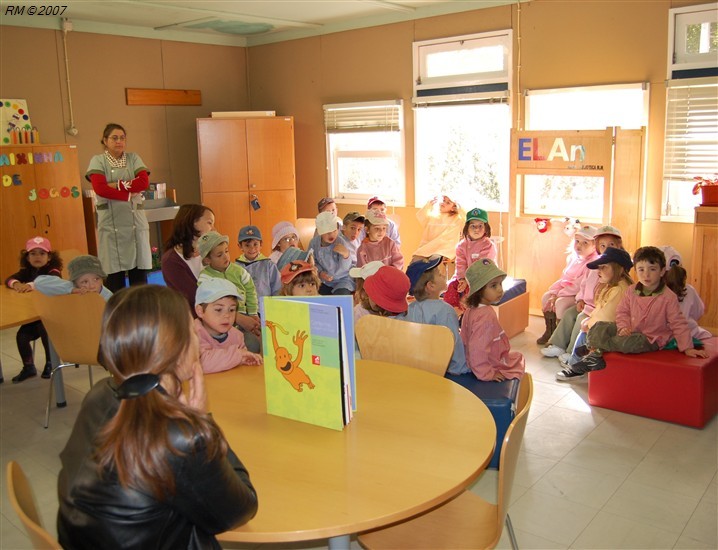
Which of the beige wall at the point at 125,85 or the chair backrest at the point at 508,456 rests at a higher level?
the beige wall at the point at 125,85

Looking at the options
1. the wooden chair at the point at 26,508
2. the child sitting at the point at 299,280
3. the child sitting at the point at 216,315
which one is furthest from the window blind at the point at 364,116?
the wooden chair at the point at 26,508

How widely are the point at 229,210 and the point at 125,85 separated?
1787mm

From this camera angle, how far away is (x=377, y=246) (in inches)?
226

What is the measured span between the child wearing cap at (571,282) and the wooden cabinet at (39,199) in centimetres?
450

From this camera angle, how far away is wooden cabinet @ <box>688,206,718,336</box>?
480 centimetres

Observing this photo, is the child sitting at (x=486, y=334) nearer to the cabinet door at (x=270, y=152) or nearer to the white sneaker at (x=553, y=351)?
the white sneaker at (x=553, y=351)

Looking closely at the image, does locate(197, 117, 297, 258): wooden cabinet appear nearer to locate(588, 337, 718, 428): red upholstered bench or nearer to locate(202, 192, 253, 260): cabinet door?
locate(202, 192, 253, 260): cabinet door

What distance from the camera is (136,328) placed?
1.39 m

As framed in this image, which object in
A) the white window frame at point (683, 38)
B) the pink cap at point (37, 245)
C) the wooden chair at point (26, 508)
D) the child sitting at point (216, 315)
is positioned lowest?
the wooden chair at point (26, 508)

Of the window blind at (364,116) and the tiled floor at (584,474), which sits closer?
the tiled floor at (584,474)

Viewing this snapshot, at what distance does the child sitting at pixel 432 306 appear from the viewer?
346cm

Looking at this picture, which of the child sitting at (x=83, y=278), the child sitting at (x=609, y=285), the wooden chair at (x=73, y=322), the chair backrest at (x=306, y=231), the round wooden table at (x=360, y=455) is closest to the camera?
the round wooden table at (x=360, y=455)

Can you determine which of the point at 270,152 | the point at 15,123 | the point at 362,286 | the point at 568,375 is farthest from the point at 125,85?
the point at 568,375

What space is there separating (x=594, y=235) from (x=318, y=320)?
355 cm
